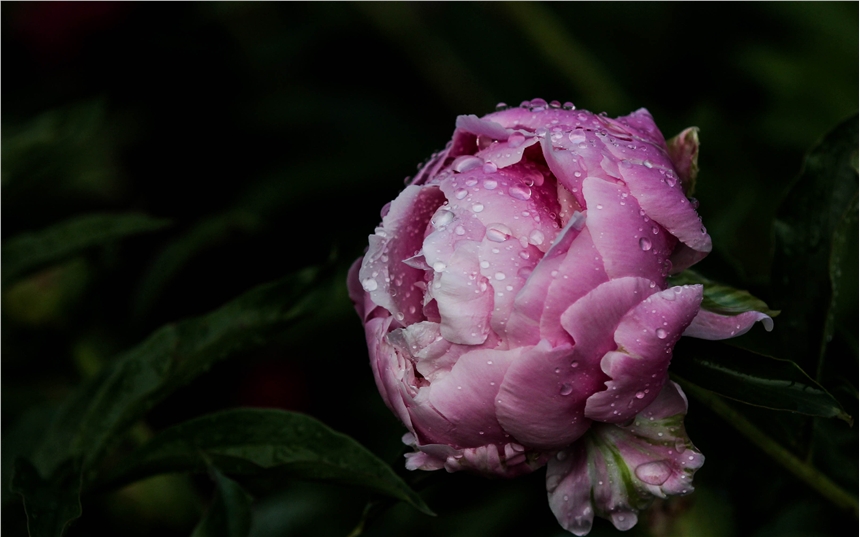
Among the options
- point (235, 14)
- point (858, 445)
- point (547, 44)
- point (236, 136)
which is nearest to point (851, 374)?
point (858, 445)

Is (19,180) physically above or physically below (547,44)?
above

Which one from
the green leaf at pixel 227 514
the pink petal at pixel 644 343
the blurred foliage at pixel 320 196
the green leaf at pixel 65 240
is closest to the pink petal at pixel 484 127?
the pink petal at pixel 644 343

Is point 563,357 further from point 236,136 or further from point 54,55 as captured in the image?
point 54,55

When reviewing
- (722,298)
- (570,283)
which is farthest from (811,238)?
(570,283)

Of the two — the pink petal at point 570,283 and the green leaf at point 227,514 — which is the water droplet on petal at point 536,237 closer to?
the pink petal at point 570,283

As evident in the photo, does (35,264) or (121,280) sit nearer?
(35,264)

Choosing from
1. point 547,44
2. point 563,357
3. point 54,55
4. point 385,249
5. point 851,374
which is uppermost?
point 54,55

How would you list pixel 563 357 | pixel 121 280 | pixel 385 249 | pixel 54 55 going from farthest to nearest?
pixel 54 55 → pixel 121 280 → pixel 385 249 → pixel 563 357

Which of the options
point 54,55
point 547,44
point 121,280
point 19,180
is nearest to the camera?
point 19,180

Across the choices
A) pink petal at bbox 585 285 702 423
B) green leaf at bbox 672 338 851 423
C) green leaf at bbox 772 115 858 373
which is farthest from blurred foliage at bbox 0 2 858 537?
pink petal at bbox 585 285 702 423
